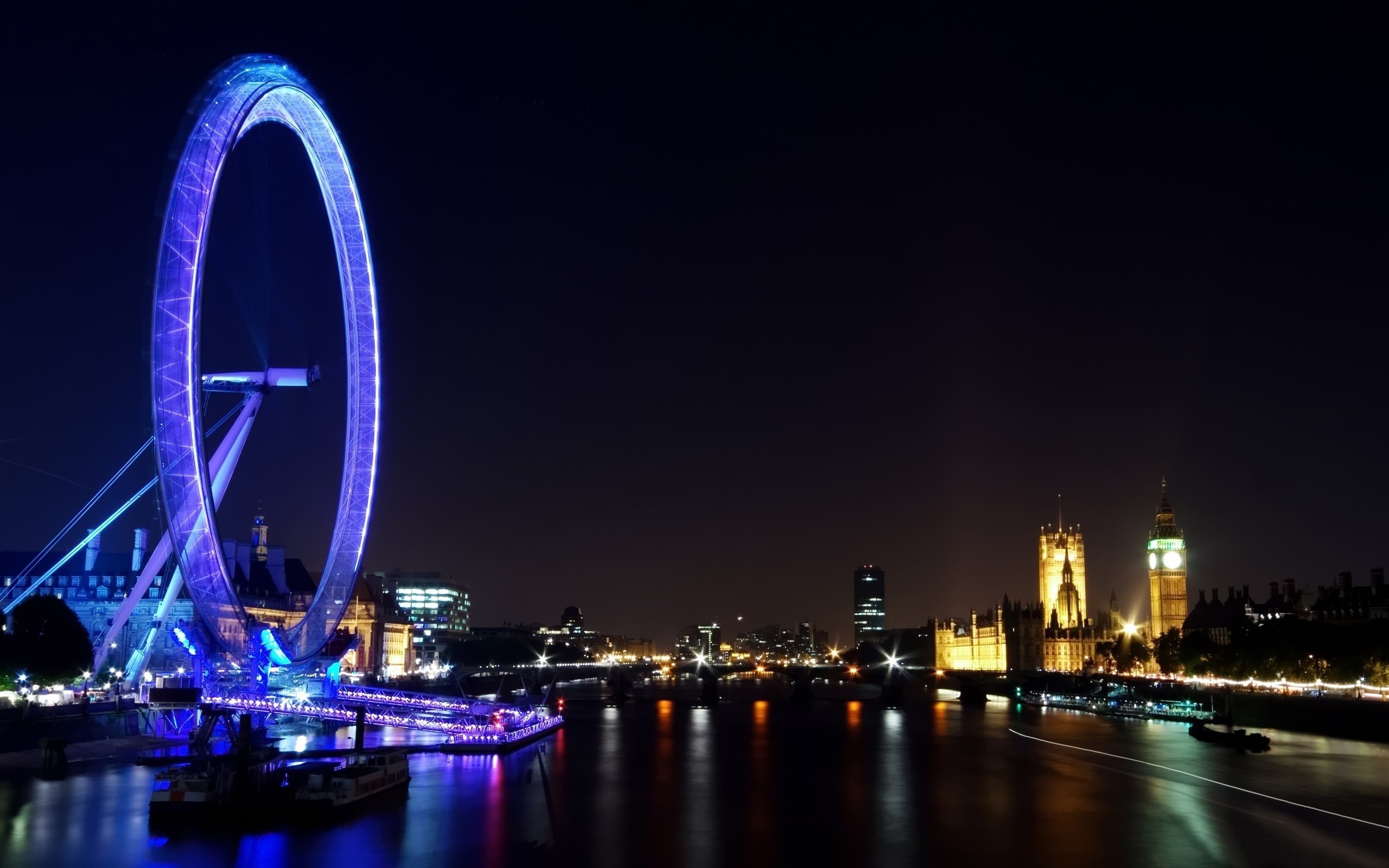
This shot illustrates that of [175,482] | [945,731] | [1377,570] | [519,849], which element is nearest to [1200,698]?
[945,731]

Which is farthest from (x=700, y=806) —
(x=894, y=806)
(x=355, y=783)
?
(x=355, y=783)

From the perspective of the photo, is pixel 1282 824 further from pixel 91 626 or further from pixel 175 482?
pixel 91 626

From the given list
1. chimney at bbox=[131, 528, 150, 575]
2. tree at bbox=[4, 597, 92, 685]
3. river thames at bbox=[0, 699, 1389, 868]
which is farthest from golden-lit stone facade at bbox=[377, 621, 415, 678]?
tree at bbox=[4, 597, 92, 685]

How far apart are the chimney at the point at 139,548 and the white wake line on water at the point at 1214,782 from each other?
2759 inches

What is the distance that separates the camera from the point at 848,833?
46.8 m

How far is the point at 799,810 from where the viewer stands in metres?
52.5

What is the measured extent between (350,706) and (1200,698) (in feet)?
272

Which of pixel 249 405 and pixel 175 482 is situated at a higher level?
pixel 249 405

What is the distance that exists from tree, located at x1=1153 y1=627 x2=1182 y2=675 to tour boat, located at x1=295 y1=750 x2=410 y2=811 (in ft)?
368

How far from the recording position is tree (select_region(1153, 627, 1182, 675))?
150500mm

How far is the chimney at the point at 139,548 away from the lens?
105 m

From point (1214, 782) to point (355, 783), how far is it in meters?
40.1

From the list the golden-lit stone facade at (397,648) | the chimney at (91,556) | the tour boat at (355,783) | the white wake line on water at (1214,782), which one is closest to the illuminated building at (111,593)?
the chimney at (91,556)

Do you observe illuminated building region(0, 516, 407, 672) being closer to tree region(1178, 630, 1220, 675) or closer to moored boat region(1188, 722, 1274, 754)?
moored boat region(1188, 722, 1274, 754)
